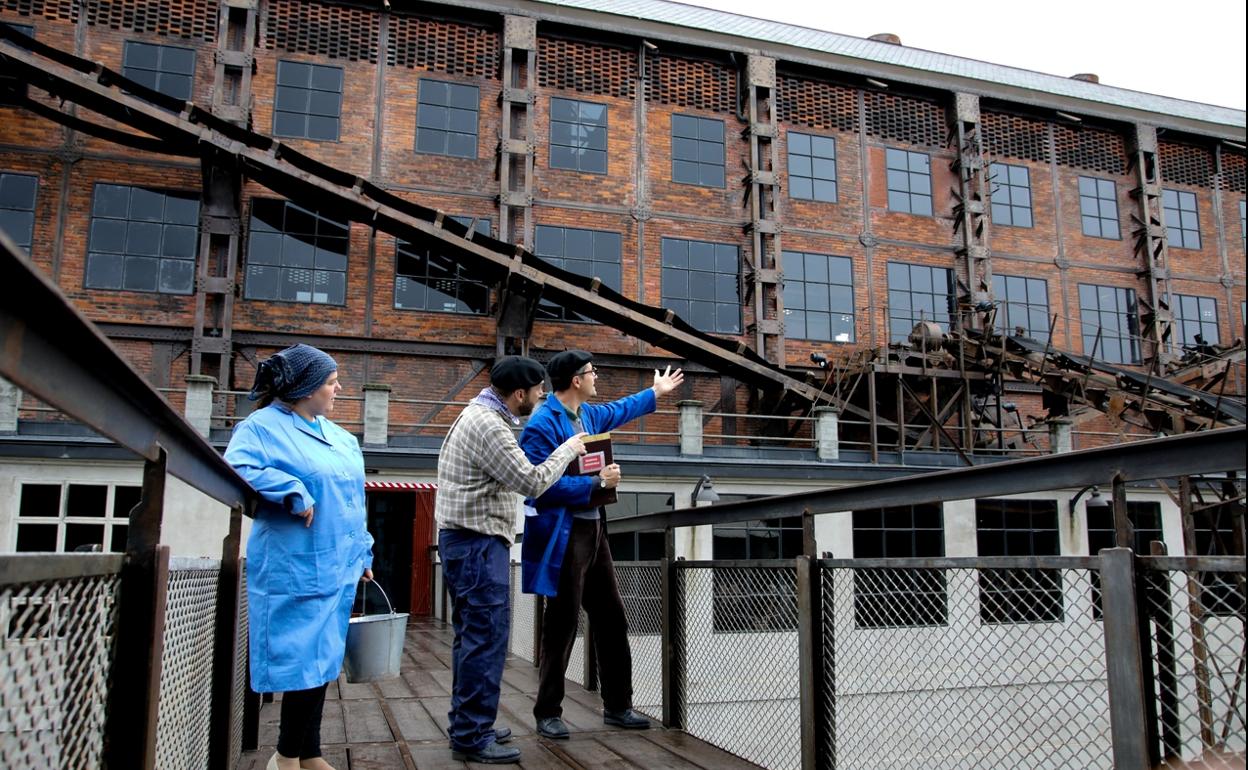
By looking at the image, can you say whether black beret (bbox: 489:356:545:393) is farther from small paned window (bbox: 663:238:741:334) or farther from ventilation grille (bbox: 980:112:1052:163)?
ventilation grille (bbox: 980:112:1052:163)

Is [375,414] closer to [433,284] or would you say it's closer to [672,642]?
[433,284]

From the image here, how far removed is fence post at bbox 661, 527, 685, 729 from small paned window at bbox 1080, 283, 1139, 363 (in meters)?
21.5

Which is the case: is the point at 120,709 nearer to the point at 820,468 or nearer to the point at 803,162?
the point at 820,468

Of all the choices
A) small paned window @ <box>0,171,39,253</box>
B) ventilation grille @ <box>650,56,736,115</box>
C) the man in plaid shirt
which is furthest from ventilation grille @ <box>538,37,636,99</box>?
the man in plaid shirt

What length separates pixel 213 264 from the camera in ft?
57.9

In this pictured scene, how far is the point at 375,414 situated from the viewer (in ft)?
49.4

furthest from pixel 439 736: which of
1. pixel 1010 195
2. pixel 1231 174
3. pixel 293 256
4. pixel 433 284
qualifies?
pixel 1231 174

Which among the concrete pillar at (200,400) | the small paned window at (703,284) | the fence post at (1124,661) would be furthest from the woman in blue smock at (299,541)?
the small paned window at (703,284)

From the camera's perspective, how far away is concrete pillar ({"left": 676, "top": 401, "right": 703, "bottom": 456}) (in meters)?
16.3

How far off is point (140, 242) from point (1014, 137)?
20391 mm

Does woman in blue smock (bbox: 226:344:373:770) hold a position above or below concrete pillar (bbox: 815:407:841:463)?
below

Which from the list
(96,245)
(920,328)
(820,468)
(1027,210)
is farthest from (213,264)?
(1027,210)

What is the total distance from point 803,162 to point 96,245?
15022 mm

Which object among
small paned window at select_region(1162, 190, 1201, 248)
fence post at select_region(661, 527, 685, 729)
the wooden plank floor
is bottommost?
the wooden plank floor
